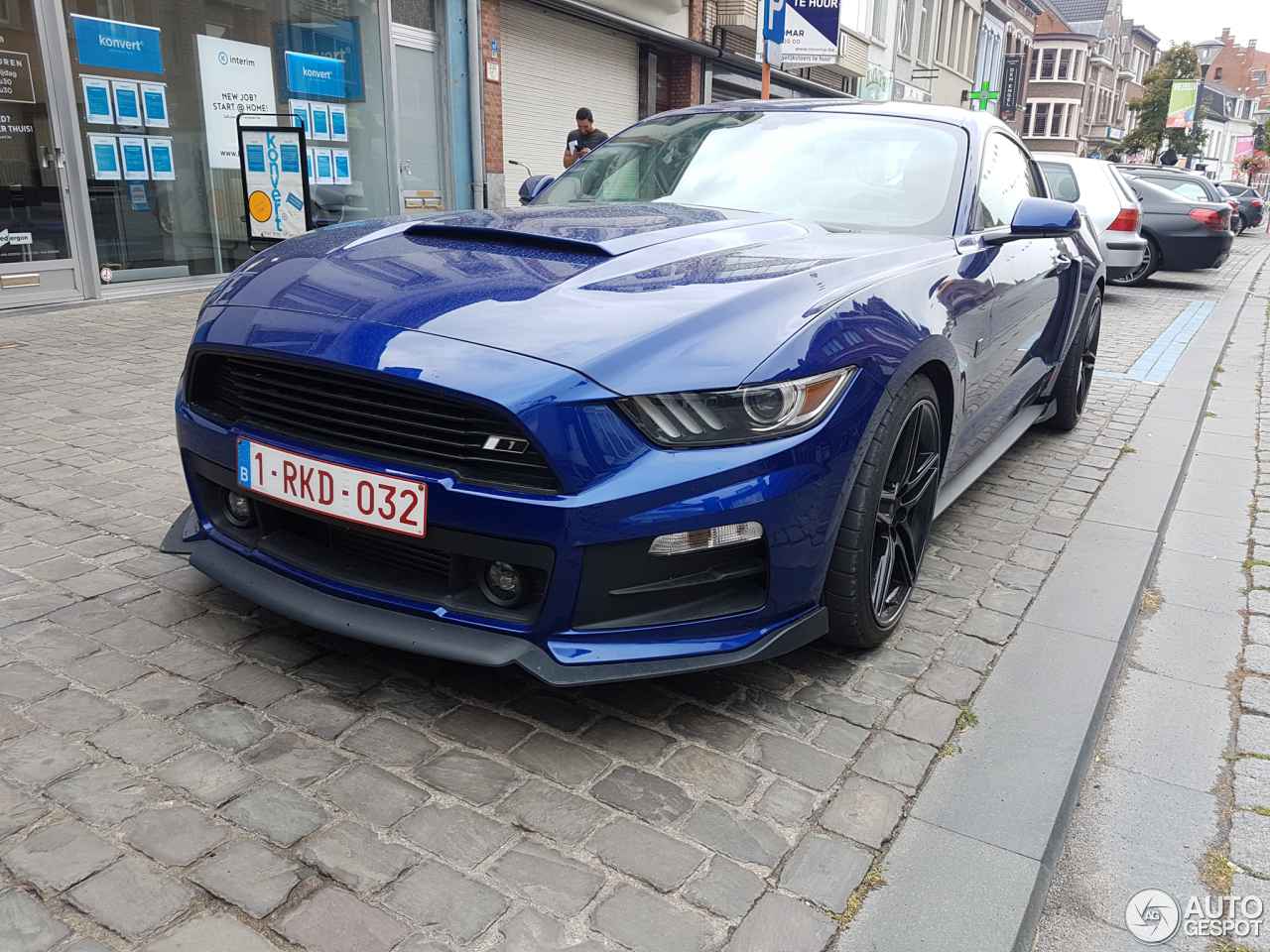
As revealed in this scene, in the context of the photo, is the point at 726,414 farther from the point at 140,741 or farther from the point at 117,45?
the point at 117,45

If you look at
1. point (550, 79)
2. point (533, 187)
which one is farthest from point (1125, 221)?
point (533, 187)

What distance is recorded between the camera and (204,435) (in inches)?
97.5

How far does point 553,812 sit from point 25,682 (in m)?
1.38

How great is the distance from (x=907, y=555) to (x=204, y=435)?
1.96 metres

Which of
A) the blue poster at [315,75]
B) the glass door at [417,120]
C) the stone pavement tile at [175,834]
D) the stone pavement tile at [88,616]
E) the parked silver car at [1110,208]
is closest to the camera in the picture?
the stone pavement tile at [175,834]

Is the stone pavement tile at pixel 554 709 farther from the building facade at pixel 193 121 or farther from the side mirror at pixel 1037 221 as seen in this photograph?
the building facade at pixel 193 121

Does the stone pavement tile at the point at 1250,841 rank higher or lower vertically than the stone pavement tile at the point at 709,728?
lower

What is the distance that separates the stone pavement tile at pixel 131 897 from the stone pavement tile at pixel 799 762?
1213mm

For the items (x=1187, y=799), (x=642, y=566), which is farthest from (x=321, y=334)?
(x=1187, y=799)

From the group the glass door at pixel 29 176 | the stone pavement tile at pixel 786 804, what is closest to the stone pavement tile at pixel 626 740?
the stone pavement tile at pixel 786 804

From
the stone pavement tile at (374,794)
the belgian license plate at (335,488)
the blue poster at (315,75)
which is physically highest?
the blue poster at (315,75)

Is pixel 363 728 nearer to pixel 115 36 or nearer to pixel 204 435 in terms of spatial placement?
pixel 204 435

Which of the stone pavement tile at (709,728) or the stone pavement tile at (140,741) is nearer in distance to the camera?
the stone pavement tile at (140,741)

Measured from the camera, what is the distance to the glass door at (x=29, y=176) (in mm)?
7391
